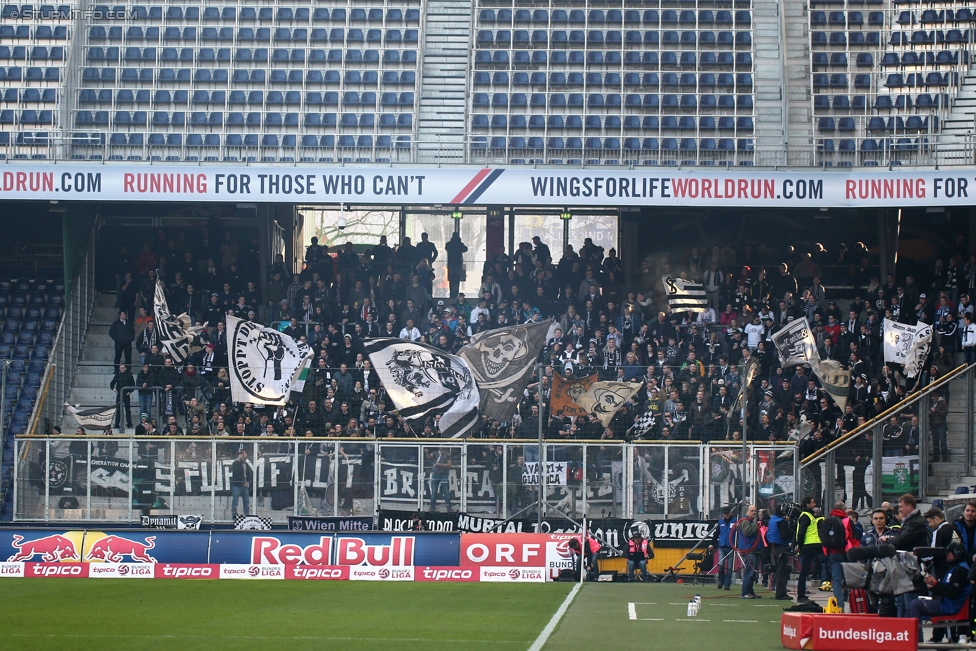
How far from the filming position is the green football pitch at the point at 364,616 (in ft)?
44.0

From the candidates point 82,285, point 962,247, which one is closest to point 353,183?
point 82,285

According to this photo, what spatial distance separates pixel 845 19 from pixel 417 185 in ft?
40.3

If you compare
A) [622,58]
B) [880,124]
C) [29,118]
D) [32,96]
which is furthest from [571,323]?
[32,96]

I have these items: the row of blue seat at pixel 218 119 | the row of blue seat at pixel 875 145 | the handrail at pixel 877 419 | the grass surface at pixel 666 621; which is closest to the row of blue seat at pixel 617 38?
the row of blue seat at pixel 218 119

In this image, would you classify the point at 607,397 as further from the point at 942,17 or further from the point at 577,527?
the point at 942,17

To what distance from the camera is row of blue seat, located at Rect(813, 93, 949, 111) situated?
31214 mm

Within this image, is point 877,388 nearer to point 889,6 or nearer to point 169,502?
point 889,6

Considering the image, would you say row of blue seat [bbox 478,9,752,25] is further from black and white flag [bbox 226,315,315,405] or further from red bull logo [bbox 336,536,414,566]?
red bull logo [bbox 336,536,414,566]

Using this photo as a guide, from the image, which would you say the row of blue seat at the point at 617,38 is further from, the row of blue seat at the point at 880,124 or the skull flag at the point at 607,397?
the skull flag at the point at 607,397

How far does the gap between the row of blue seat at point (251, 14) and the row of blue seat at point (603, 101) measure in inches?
157

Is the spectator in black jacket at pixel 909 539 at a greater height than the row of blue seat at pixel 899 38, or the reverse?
the row of blue seat at pixel 899 38

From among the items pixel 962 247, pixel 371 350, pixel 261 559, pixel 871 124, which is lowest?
pixel 261 559

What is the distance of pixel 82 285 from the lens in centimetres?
3222

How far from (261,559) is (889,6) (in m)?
21.2
